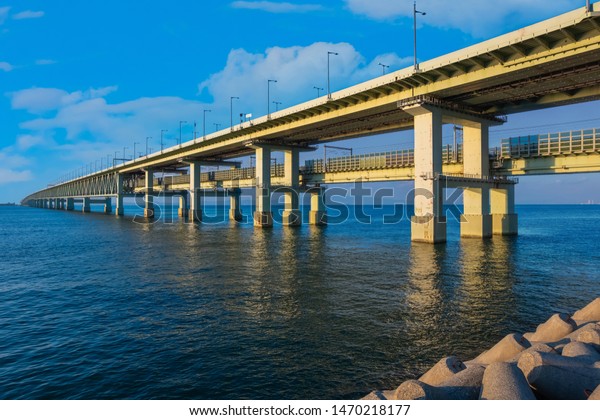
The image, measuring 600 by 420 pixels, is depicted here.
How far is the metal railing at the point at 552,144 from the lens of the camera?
40.8 metres

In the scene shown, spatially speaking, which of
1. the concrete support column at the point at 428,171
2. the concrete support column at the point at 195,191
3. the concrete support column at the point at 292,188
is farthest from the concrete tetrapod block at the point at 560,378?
the concrete support column at the point at 195,191

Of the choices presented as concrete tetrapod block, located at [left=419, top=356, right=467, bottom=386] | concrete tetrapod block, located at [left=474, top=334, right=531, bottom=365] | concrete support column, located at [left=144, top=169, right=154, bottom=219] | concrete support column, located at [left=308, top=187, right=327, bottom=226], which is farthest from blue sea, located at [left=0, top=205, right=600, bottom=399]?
concrete support column, located at [left=144, top=169, right=154, bottom=219]

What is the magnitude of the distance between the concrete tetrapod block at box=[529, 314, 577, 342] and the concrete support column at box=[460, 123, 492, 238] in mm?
38514

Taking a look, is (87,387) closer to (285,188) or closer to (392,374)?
(392,374)

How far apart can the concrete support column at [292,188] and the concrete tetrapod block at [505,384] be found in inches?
2662

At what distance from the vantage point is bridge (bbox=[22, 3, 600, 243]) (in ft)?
105

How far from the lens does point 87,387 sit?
1068 centimetres

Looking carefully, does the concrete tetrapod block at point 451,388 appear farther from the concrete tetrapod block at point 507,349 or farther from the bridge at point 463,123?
the bridge at point 463,123

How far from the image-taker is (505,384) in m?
7.08

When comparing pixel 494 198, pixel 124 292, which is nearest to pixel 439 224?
pixel 494 198

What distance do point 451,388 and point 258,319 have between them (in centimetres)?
1037

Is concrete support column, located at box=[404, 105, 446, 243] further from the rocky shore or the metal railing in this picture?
the rocky shore

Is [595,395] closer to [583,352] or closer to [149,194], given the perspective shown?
[583,352]

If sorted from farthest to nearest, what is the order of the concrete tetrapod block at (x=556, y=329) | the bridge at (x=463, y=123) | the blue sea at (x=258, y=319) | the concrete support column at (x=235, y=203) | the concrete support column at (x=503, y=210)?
the concrete support column at (x=235, y=203) < the concrete support column at (x=503, y=210) < the bridge at (x=463, y=123) < the concrete tetrapod block at (x=556, y=329) < the blue sea at (x=258, y=319)
